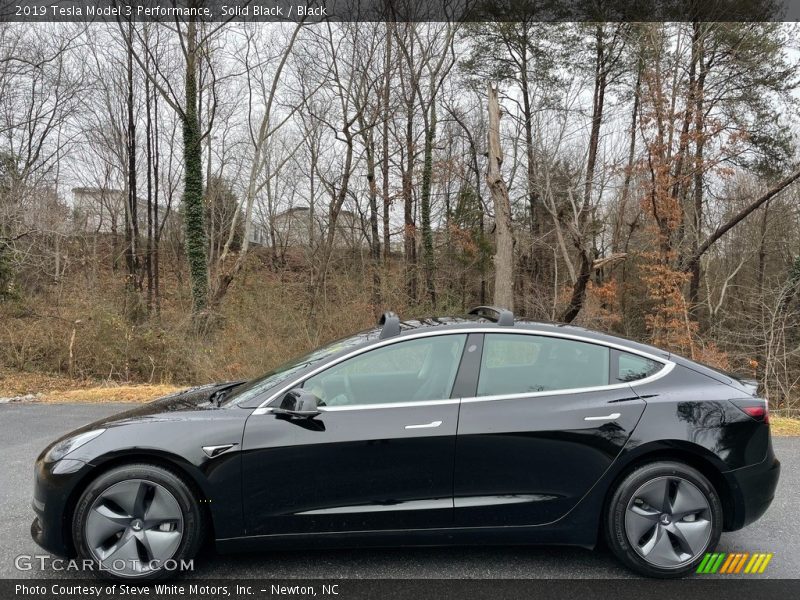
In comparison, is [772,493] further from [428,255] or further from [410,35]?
[410,35]

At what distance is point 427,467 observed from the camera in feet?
9.62

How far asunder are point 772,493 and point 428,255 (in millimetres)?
21002

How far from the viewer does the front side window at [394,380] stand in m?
3.11

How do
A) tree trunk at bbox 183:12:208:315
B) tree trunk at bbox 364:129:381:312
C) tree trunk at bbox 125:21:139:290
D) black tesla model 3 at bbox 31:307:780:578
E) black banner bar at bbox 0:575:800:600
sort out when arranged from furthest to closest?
tree trunk at bbox 125:21:139:290, tree trunk at bbox 364:129:381:312, tree trunk at bbox 183:12:208:315, black tesla model 3 at bbox 31:307:780:578, black banner bar at bbox 0:575:800:600

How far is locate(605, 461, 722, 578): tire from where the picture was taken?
9.75ft

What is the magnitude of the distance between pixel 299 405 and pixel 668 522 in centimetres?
217

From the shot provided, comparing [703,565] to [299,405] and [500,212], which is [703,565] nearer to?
[299,405]

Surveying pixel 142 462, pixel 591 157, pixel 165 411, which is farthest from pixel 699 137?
pixel 142 462

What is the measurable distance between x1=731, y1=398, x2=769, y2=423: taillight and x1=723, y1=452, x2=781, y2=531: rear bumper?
10.1 inches

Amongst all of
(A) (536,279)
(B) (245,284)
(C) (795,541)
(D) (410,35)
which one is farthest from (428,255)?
(C) (795,541)

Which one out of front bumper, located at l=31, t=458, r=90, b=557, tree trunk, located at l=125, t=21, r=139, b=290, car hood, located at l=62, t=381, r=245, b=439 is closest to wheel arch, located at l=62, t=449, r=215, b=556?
front bumper, located at l=31, t=458, r=90, b=557

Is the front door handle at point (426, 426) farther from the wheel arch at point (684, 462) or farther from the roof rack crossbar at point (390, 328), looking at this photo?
the wheel arch at point (684, 462)

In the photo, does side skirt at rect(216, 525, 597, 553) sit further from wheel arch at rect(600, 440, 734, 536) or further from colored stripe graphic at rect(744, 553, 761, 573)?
colored stripe graphic at rect(744, 553, 761, 573)

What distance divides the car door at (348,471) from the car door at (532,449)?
14 centimetres
